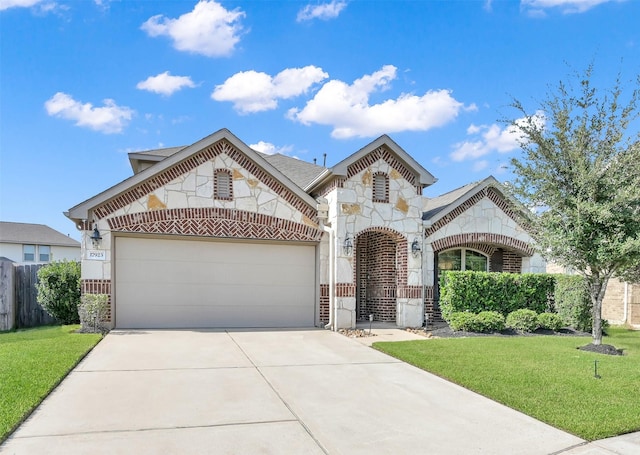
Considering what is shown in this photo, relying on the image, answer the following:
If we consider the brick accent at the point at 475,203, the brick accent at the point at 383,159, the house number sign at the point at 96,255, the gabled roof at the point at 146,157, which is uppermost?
the gabled roof at the point at 146,157

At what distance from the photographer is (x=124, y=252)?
439 inches

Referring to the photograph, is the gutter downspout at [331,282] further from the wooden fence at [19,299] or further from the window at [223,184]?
the wooden fence at [19,299]

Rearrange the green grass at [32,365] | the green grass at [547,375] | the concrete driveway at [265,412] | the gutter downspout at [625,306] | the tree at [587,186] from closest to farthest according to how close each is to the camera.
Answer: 1. the concrete driveway at [265,412]
2. the green grass at [32,365]
3. the green grass at [547,375]
4. the tree at [587,186]
5. the gutter downspout at [625,306]

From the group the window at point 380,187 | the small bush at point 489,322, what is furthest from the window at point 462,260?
the window at point 380,187

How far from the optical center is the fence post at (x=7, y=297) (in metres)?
11.7

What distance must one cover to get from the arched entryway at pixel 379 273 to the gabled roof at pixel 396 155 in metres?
1.85

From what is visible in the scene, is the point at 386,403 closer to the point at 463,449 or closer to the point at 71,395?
the point at 463,449

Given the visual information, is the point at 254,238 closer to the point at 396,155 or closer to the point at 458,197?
the point at 396,155

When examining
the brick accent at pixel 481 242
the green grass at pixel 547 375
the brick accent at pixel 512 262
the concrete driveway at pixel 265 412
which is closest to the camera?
the concrete driveway at pixel 265 412

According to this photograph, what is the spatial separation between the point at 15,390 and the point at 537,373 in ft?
24.3

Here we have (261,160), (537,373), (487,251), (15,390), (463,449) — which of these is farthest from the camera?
(487,251)

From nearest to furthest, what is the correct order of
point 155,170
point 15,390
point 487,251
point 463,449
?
point 463,449 < point 15,390 < point 155,170 < point 487,251

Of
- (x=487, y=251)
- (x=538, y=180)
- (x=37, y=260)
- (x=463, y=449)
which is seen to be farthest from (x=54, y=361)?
(x=37, y=260)

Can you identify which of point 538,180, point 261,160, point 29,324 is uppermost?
point 261,160
